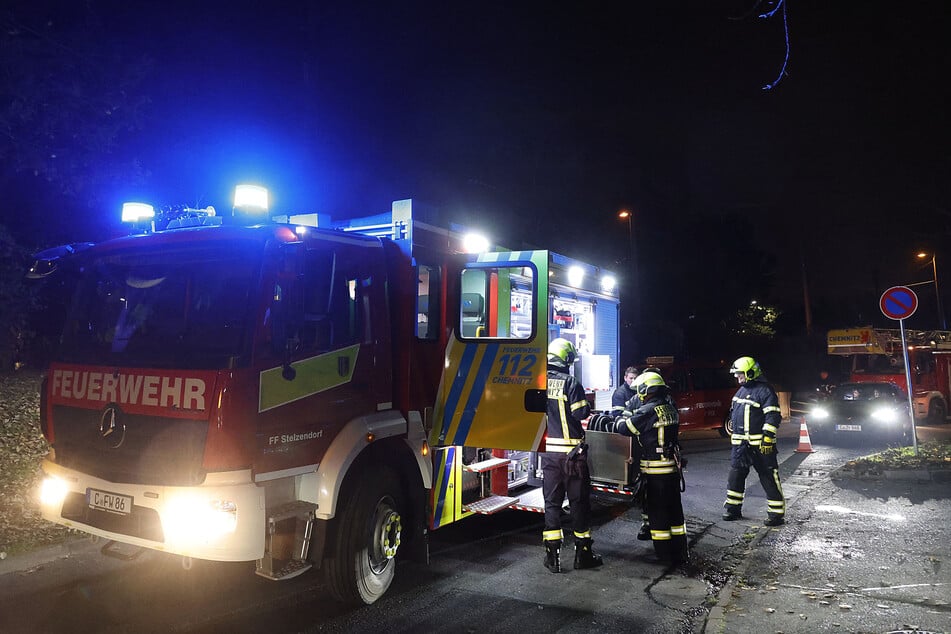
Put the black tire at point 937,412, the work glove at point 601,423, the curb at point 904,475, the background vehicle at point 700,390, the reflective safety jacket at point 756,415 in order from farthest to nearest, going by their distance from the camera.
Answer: the black tire at point 937,412 → the background vehicle at point 700,390 → the curb at point 904,475 → the work glove at point 601,423 → the reflective safety jacket at point 756,415

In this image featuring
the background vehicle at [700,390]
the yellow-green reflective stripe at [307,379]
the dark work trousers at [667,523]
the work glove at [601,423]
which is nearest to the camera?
the yellow-green reflective stripe at [307,379]

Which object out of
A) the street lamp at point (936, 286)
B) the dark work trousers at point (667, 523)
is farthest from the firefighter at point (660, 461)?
the street lamp at point (936, 286)

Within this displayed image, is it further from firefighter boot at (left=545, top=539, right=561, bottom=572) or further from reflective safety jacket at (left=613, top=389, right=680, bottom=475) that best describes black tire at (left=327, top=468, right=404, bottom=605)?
reflective safety jacket at (left=613, top=389, right=680, bottom=475)

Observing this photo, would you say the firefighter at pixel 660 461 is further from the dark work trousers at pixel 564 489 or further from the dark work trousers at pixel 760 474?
the dark work trousers at pixel 760 474

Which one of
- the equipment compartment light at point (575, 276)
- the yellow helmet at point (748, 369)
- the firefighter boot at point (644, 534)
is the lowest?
the firefighter boot at point (644, 534)

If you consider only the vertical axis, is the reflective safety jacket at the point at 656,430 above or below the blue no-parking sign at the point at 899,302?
below

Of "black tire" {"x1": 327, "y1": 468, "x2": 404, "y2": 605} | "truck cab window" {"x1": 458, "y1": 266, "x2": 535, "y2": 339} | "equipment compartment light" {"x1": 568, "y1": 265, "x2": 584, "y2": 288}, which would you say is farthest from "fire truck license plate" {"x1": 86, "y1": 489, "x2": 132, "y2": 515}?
"equipment compartment light" {"x1": 568, "y1": 265, "x2": 584, "y2": 288}

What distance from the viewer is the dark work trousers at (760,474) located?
6869 millimetres

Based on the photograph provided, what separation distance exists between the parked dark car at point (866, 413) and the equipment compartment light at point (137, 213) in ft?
46.7

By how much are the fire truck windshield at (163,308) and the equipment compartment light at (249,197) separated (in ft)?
2.21

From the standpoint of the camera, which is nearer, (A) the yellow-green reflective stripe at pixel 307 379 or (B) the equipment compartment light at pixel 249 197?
(A) the yellow-green reflective stripe at pixel 307 379

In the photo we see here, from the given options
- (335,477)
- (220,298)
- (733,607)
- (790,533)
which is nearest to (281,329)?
(220,298)

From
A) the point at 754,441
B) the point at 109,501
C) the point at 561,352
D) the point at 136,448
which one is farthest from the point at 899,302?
the point at 109,501

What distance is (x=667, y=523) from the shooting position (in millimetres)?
5578
